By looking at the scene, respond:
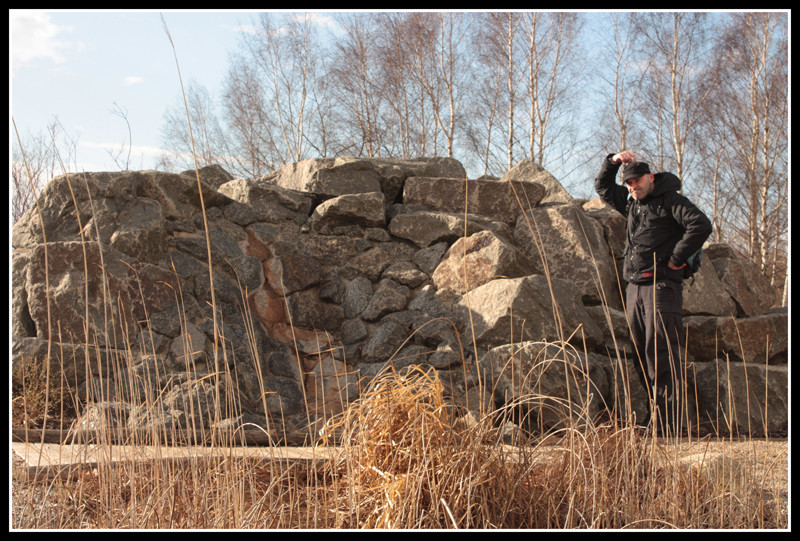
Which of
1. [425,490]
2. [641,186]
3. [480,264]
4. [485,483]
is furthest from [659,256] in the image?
[425,490]

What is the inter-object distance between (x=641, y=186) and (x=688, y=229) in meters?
0.38

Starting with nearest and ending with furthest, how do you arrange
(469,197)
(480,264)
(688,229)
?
(688,229), (480,264), (469,197)

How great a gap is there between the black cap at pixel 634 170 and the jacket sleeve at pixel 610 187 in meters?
0.22

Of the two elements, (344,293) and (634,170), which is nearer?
(634,170)

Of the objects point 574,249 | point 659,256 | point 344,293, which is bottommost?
point 344,293

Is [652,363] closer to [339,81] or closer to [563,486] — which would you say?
[563,486]

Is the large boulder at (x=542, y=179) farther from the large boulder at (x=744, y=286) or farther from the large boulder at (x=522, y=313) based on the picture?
the large boulder at (x=522, y=313)

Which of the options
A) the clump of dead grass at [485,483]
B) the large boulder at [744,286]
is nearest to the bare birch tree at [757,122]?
the large boulder at [744,286]

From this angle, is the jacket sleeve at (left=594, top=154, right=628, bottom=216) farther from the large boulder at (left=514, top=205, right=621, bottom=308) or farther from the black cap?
the large boulder at (left=514, top=205, right=621, bottom=308)

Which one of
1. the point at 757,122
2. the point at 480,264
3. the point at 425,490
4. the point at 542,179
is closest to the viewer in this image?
the point at 425,490

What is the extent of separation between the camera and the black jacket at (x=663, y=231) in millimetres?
3713

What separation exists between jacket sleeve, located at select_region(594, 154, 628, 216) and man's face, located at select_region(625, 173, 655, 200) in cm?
23

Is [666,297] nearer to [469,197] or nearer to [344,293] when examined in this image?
[344,293]

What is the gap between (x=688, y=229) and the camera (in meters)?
3.71
